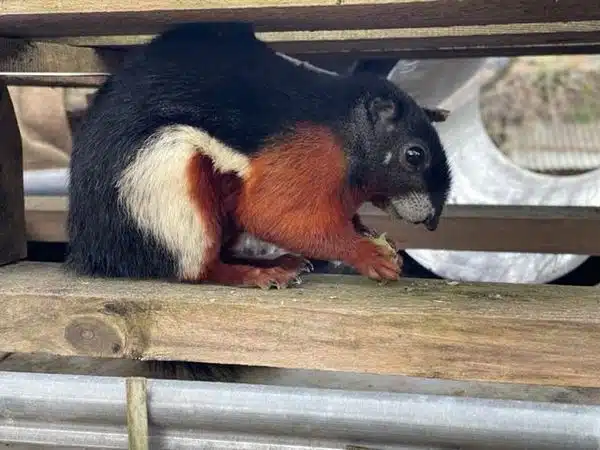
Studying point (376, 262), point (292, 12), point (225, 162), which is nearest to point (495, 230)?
point (376, 262)

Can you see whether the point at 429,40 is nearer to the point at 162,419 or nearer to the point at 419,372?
the point at 419,372

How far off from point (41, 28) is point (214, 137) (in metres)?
0.32

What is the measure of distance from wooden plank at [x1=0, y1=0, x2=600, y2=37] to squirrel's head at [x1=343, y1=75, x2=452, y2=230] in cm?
15

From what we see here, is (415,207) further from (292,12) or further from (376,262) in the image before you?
(292,12)

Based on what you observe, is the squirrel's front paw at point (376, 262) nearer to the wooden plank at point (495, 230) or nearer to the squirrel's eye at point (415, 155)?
the squirrel's eye at point (415, 155)

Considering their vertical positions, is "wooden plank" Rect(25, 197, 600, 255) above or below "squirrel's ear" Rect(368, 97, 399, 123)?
below

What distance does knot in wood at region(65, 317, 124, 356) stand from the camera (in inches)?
40.5

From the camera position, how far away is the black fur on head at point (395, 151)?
124 centimetres

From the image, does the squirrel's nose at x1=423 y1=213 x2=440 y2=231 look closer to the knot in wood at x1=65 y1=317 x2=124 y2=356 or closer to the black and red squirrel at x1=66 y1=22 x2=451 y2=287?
the black and red squirrel at x1=66 y1=22 x2=451 y2=287

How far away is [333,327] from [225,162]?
336 millimetres

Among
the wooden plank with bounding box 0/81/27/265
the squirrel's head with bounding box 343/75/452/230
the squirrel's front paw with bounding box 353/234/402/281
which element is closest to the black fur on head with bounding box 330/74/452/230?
the squirrel's head with bounding box 343/75/452/230

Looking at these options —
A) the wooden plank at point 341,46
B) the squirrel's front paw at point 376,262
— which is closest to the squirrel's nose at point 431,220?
the squirrel's front paw at point 376,262

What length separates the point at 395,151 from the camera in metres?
1.25

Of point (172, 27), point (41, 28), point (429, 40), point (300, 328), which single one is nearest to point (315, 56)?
point (429, 40)
